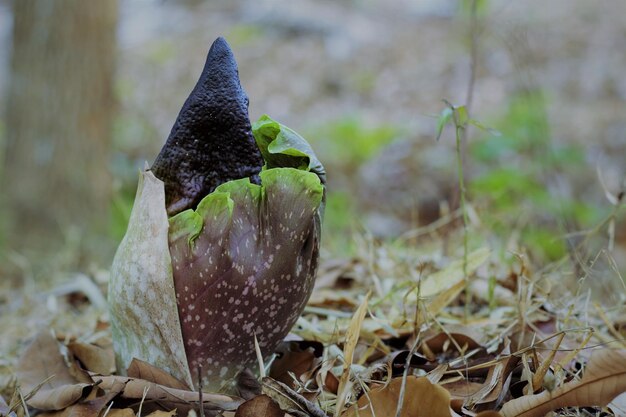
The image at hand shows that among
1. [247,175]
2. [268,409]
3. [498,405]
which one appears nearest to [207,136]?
[247,175]

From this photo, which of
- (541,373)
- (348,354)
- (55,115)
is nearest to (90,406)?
(348,354)

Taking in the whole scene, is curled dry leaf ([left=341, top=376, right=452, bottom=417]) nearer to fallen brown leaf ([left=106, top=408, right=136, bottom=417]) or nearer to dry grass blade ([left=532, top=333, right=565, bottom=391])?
dry grass blade ([left=532, top=333, right=565, bottom=391])

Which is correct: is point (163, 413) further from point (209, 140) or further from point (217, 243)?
point (209, 140)

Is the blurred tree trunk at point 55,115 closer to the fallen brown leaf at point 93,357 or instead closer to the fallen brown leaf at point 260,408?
the fallen brown leaf at point 93,357

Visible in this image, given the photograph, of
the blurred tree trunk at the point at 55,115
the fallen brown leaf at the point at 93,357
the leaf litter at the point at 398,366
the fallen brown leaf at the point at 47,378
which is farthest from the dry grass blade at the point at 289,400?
the blurred tree trunk at the point at 55,115

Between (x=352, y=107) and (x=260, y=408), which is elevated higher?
(x=260, y=408)

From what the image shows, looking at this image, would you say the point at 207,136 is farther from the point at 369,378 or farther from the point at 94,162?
the point at 94,162
